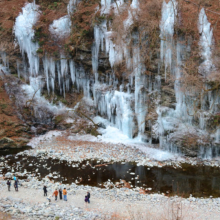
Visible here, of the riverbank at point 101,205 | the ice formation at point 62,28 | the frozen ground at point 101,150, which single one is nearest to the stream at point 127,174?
the frozen ground at point 101,150

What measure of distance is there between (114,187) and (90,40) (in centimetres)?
1192

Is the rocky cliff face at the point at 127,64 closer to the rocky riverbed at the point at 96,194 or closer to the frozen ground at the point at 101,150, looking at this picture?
the frozen ground at the point at 101,150

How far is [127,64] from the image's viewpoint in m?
16.6

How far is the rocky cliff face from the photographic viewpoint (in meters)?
14.6

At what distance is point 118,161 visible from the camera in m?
13.9

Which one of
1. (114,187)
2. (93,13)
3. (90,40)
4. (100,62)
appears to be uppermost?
(93,13)

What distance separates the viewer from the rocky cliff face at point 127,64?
1459cm

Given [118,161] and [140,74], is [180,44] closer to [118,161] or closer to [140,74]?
[140,74]

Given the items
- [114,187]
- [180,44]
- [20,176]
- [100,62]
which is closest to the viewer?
[114,187]

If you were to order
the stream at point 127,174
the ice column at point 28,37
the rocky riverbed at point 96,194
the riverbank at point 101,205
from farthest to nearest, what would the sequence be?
1. the ice column at point 28,37
2. the stream at point 127,174
3. the rocky riverbed at point 96,194
4. the riverbank at point 101,205

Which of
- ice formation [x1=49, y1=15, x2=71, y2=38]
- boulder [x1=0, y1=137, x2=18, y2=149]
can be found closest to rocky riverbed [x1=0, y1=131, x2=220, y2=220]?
boulder [x1=0, y1=137, x2=18, y2=149]

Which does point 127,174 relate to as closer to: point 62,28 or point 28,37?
point 62,28

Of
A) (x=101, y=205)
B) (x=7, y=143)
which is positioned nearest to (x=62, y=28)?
(x=7, y=143)

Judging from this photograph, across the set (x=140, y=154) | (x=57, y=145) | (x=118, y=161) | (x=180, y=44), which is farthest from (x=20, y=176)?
(x=180, y=44)
